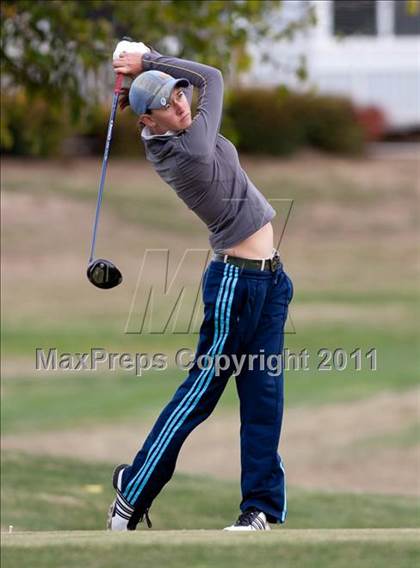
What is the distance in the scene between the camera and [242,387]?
621cm

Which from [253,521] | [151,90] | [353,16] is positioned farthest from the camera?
[353,16]

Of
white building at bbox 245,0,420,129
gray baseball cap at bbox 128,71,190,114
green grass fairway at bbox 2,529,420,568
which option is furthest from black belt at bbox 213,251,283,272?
white building at bbox 245,0,420,129

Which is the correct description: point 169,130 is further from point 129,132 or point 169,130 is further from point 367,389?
point 129,132

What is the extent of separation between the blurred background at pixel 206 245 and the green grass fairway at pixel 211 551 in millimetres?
2394

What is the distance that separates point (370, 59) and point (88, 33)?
786 inches

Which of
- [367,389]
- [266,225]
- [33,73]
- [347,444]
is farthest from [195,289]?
[266,225]

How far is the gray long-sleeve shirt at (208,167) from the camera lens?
19.2 feet

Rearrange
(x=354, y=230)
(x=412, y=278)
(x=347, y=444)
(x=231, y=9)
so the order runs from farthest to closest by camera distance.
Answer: (x=354, y=230) < (x=412, y=278) < (x=347, y=444) < (x=231, y=9)

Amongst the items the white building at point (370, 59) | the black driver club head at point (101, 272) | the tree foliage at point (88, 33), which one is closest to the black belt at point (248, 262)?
the black driver club head at point (101, 272)

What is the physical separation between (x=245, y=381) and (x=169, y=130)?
1164mm

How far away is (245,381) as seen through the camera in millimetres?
6164

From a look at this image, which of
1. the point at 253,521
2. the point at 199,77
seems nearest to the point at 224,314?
the point at 253,521

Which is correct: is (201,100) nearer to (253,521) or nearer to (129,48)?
(129,48)

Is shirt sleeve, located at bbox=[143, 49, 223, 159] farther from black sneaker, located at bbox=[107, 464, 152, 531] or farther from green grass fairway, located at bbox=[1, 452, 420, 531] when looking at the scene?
green grass fairway, located at bbox=[1, 452, 420, 531]
